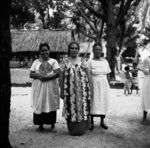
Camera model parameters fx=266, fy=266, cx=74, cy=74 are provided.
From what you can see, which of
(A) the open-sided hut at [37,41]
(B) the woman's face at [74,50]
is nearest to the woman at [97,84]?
(B) the woman's face at [74,50]

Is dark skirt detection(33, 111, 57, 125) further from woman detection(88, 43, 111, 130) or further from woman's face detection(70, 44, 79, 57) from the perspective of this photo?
woman's face detection(70, 44, 79, 57)

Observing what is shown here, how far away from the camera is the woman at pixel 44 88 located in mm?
5371

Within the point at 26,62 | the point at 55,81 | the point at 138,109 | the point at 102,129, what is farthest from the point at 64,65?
the point at 26,62

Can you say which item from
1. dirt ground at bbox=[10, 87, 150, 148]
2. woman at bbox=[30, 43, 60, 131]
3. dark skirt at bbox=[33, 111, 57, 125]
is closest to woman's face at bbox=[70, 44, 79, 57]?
woman at bbox=[30, 43, 60, 131]

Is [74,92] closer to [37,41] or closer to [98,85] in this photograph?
[98,85]

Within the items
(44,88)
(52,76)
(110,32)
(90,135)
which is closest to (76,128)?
(90,135)

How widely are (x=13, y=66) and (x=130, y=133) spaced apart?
27.2 meters

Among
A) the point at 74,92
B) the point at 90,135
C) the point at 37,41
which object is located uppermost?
the point at 37,41

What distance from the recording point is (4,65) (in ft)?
12.1

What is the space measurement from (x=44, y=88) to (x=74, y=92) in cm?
65

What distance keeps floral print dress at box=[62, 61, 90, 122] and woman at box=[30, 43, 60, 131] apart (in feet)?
0.98

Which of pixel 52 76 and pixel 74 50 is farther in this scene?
pixel 52 76

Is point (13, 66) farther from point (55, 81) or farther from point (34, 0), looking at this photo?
Answer: point (55, 81)

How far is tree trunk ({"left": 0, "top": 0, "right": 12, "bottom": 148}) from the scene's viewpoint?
3.63 meters
